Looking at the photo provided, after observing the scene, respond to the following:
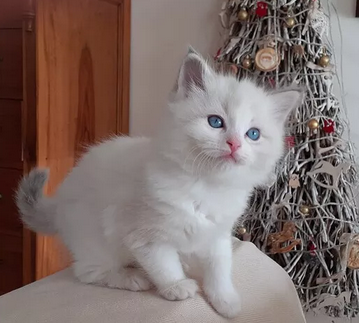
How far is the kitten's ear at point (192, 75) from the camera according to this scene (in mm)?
849

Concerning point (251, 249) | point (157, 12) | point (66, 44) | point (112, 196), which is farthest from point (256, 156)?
point (157, 12)

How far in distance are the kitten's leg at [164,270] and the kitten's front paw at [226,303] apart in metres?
0.04

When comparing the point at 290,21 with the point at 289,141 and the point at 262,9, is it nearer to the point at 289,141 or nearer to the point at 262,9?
the point at 262,9

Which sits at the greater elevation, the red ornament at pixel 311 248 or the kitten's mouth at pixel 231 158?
the kitten's mouth at pixel 231 158

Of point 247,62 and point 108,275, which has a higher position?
point 247,62

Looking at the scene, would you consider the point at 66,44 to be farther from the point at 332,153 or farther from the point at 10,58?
the point at 332,153

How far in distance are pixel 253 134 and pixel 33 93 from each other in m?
0.85

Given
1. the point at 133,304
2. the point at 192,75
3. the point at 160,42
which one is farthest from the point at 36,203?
the point at 160,42

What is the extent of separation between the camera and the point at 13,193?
5.29 feet

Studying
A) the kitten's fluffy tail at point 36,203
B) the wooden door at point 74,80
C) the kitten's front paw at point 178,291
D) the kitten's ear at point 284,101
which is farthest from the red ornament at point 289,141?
the wooden door at point 74,80

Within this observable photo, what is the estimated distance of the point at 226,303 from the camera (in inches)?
34.2

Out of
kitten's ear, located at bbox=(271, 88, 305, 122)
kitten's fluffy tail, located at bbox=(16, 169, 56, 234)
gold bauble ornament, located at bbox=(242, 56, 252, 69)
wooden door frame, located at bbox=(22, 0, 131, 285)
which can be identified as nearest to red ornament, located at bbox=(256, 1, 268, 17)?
gold bauble ornament, located at bbox=(242, 56, 252, 69)

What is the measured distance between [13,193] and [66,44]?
52 centimetres

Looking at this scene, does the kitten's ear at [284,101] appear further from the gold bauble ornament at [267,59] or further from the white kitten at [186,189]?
the gold bauble ornament at [267,59]
